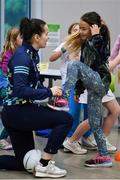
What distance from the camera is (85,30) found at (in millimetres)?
3795

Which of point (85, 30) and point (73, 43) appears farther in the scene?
point (73, 43)

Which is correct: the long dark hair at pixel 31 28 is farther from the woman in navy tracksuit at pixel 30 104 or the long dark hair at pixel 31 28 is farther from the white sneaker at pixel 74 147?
the white sneaker at pixel 74 147

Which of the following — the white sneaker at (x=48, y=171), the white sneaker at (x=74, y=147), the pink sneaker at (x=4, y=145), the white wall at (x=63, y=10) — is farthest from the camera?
the white wall at (x=63, y=10)

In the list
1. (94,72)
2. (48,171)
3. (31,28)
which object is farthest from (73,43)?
(48,171)

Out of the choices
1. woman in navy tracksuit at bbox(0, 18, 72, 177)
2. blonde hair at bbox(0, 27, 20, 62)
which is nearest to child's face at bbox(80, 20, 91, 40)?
woman in navy tracksuit at bbox(0, 18, 72, 177)

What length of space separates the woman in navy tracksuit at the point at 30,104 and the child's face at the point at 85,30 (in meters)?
0.43

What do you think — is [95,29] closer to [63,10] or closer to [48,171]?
[48,171]

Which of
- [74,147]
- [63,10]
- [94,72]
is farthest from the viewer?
[63,10]

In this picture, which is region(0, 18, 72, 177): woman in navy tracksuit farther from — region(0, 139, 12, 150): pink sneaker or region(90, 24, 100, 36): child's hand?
region(0, 139, 12, 150): pink sneaker

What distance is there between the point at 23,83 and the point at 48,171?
0.75 metres

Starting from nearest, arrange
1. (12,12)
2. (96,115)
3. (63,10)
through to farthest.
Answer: (96,115), (63,10), (12,12)

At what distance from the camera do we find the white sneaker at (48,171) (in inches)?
134

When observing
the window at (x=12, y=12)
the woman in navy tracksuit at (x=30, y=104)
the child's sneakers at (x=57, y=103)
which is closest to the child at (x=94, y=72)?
the child's sneakers at (x=57, y=103)

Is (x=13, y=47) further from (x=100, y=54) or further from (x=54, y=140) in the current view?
(x=54, y=140)
